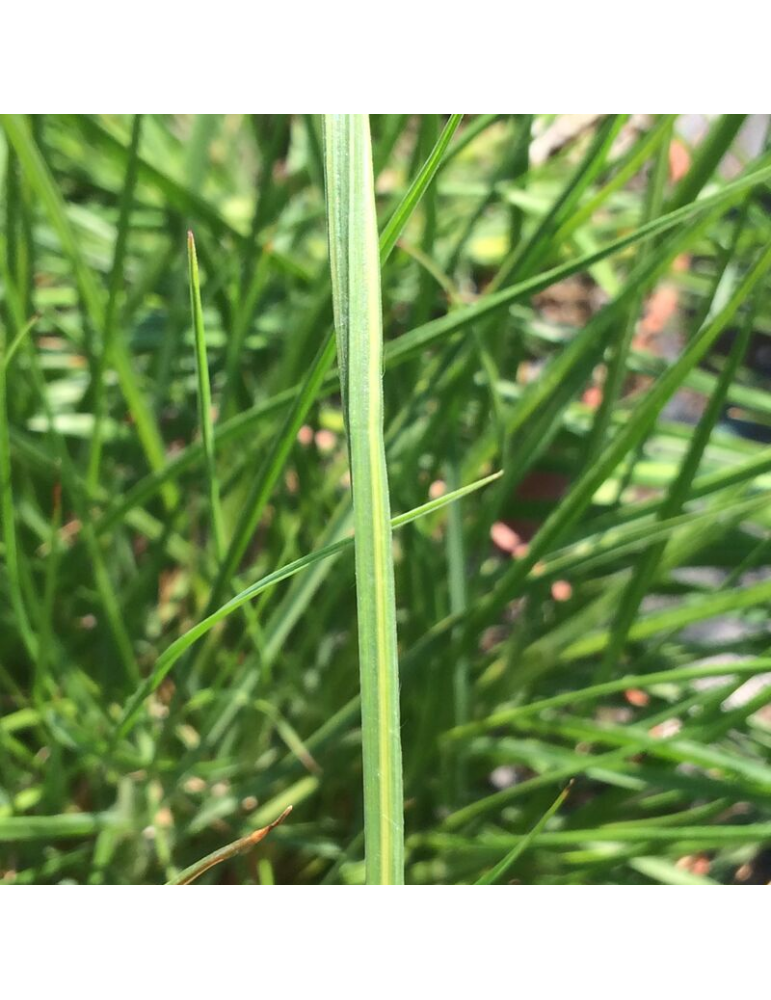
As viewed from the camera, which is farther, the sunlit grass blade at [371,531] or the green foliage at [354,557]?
the green foliage at [354,557]

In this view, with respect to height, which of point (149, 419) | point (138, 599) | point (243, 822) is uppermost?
point (149, 419)

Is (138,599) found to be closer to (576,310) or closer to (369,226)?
(369,226)

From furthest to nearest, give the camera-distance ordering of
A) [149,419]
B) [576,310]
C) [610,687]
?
1. [576,310]
2. [149,419]
3. [610,687]

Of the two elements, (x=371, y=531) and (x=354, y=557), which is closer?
(x=371, y=531)

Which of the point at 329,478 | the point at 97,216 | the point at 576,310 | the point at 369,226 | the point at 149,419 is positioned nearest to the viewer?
the point at 369,226

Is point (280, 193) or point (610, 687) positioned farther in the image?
point (280, 193)

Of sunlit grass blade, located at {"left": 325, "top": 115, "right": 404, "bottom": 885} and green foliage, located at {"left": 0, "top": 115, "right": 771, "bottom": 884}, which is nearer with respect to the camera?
sunlit grass blade, located at {"left": 325, "top": 115, "right": 404, "bottom": 885}

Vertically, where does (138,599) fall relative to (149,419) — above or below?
below
